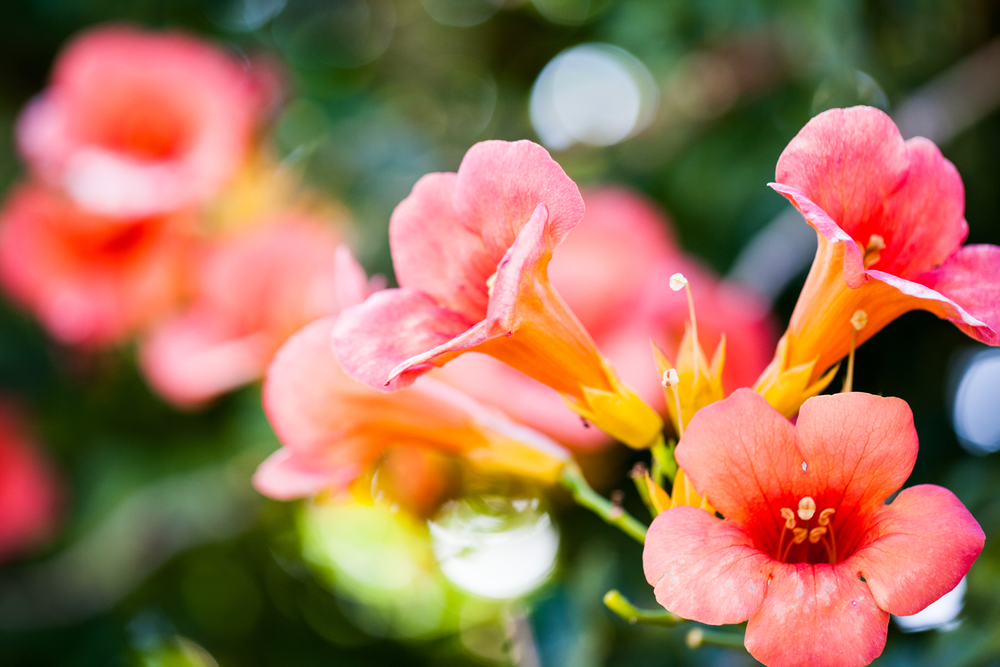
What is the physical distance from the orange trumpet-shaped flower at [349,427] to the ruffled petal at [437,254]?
17 cm

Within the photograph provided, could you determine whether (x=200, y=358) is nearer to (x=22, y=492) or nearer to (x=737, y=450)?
(x=22, y=492)

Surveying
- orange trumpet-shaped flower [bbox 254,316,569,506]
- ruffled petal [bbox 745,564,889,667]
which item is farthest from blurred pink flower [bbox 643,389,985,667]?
orange trumpet-shaped flower [bbox 254,316,569,506]

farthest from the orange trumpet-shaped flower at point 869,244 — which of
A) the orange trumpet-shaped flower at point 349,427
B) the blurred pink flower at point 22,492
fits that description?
the blurred pink flower at point 22,492

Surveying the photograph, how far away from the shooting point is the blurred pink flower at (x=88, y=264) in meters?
1.71

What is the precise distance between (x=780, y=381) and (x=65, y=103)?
1.79m

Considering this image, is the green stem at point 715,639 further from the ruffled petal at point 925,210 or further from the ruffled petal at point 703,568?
the ruffled petal at point 925,210

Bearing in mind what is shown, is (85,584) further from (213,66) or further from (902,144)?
(902,144)

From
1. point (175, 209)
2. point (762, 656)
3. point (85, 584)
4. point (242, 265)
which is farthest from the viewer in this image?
point (85, 584)

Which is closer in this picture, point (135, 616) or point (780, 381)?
point (780, 381)

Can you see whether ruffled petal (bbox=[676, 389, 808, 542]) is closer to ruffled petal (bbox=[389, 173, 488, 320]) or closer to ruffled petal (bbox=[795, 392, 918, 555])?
ruffled petal (bbox=[795, 392, 918, 555])

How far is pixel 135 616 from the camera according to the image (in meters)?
1.77

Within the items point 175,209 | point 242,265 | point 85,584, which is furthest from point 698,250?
point 85,584

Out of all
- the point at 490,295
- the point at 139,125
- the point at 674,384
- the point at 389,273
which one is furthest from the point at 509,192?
the point at 139,125

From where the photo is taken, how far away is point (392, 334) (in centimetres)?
62
